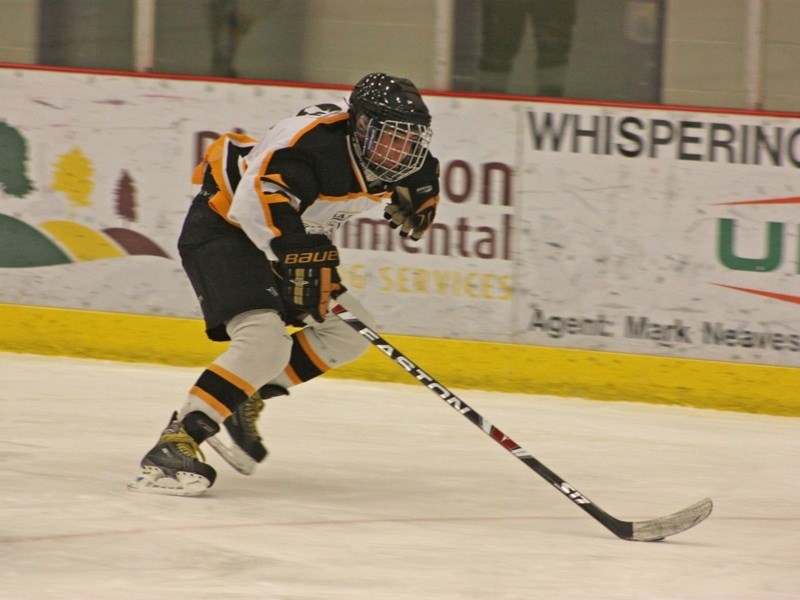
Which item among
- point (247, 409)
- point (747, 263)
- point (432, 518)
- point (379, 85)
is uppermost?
point (379, 85)

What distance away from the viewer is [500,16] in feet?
17.0

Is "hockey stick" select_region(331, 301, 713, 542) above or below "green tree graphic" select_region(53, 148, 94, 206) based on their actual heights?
below

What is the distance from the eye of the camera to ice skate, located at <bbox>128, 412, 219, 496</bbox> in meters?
3.06

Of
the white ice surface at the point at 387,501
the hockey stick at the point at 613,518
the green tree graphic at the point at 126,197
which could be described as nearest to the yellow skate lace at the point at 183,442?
the white ice surface at the point at 387,501

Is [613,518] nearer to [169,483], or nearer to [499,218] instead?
[169,483]

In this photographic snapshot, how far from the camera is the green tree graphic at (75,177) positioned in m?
5.19

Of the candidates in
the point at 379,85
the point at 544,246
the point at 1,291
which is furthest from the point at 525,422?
the point at 1,291

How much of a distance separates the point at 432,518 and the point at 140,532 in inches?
28.2

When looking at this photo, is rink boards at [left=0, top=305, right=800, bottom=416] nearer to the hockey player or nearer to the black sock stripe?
the hockey player

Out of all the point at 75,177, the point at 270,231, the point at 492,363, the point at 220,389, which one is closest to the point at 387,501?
the point at 220,389

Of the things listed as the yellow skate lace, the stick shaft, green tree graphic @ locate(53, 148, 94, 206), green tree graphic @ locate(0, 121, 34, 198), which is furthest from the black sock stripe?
green tree graphic @ locate(0, 121, 34, 198)

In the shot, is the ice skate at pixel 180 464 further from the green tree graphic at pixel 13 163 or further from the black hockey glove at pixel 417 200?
the green tree graphic at pixel 13 163

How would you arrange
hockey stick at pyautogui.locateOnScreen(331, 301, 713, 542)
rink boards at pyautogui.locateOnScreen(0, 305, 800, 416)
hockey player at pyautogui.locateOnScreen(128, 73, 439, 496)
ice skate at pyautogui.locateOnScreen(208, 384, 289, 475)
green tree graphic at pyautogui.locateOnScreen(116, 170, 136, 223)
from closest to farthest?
hockey stick at pyautogui.locateOnScreen(331, 301, 713, 542) < hockey player at pyautogui.locateOnScreen(128, 73, 439, 496) < ice skate at pyautogui.locateOnScreen(208, 384, 289, 475) < rink boards at pyautogui.locateOnScreen(0, 305, 800, 416) < green tree graphic at pyautogui.locateOnScreen(116, 170, 136, 223)

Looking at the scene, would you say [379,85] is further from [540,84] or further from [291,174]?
[540,84]
